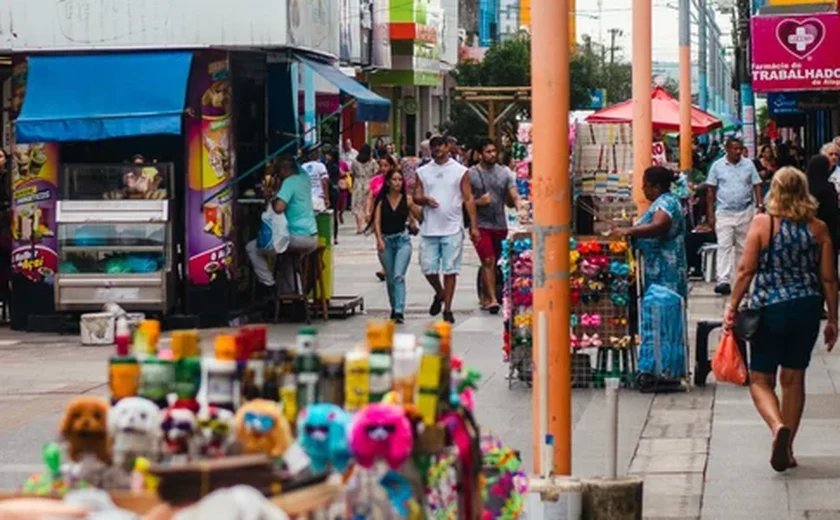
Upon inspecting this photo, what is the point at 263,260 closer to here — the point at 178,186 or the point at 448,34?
the point at 178,186

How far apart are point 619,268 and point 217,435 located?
30.6 ft

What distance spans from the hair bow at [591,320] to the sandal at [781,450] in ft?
11.7

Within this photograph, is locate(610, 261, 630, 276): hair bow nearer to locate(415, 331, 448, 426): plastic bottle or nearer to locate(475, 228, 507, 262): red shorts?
locate(475, 228, 507, 262): red shorts

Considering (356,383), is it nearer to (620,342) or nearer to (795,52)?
(620,342)

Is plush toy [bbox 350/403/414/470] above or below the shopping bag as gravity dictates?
below

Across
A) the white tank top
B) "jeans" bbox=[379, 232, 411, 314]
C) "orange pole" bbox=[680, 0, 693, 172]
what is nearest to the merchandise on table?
the white tank top

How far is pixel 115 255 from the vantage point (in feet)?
59.5

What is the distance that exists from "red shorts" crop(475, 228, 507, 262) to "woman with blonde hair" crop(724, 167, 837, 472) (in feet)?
31.2

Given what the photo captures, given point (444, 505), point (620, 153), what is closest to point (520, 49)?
point (620, 153)

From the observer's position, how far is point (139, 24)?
59.2 feet

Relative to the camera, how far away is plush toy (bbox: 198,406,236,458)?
4.30 meters

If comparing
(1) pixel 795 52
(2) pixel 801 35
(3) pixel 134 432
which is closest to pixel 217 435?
(3) pixel 134 432

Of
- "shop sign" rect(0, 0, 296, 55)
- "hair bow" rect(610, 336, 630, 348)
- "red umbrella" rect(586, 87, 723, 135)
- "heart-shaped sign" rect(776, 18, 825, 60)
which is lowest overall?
"hair bow" rect(610, 336, 630, 348)

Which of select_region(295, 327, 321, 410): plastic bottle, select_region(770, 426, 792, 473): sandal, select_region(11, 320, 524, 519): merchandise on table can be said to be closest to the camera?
select_region(11, 320, 524, 519): merchandise on table
